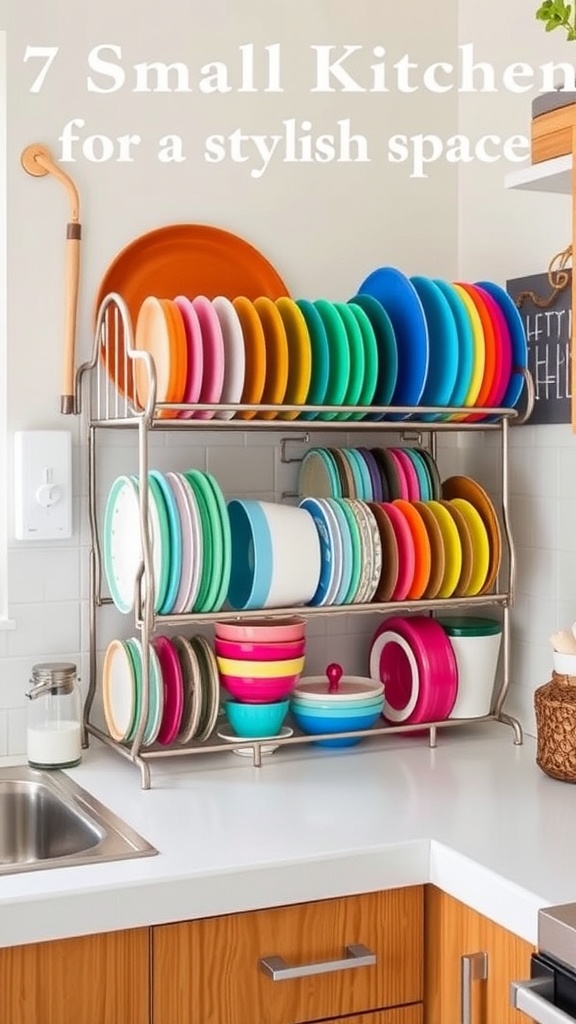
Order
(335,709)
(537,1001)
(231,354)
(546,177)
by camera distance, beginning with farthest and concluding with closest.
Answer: (335,709), (231,354), (546,177), (537,1001)

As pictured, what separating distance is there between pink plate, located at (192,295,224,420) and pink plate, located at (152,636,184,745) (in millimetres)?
381

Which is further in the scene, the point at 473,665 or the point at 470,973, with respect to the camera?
the point at 473,665

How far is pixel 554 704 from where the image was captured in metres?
1.98

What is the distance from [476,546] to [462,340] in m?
0.35

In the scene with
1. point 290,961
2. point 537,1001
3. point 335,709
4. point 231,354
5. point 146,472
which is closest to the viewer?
Answer: point 537,1001

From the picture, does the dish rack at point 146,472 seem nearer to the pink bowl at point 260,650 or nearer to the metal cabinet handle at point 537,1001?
the pink bowl at point 260,650

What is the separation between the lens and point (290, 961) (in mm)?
1648

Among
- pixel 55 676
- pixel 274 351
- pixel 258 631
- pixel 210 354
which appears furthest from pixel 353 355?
pixel 55 676

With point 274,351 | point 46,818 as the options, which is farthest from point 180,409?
point 46,818

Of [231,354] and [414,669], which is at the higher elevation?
[231,354]

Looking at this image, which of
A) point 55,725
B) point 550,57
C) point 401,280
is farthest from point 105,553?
point 550,57

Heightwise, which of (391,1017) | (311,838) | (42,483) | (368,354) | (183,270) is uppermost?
(183,270)

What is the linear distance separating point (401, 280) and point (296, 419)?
0.98 feet

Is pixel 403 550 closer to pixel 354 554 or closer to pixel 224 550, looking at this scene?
pixel 354 554
